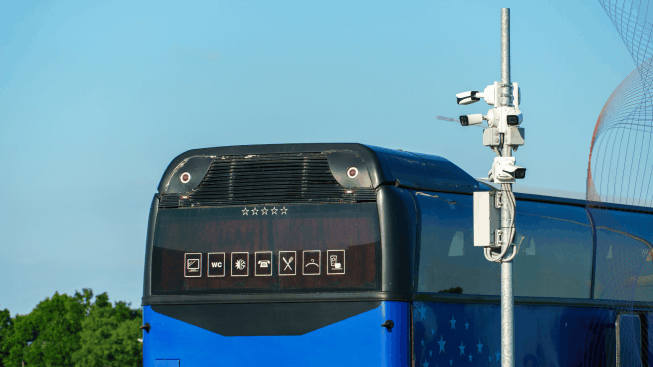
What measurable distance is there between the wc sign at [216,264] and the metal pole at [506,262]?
3018 mm

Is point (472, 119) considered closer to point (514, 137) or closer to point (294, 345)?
point (514, 137)

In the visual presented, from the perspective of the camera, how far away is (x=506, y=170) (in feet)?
34.4

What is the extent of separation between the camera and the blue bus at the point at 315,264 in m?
9.77

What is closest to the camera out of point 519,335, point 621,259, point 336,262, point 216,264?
point 336,262

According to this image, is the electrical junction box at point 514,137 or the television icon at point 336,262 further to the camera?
the electrical junction box at point 514,137

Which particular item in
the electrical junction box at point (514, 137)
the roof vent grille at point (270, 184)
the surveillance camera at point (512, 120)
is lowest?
the roof vent grille at point (270, 184)

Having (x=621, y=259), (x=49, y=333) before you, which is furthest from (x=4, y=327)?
(x=621, y=259)

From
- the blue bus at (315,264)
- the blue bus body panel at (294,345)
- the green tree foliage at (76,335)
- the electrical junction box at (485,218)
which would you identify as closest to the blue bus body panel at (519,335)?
the blue bus at (315,264)

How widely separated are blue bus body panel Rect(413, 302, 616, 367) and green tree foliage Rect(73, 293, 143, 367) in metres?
96.9

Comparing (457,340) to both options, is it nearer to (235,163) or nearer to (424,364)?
(424,364)

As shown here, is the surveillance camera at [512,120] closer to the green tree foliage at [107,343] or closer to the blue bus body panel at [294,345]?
the blue bus body panel at [294,345]

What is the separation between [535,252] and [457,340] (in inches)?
88.6

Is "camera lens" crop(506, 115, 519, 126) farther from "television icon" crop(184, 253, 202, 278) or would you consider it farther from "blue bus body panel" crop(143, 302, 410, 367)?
"television icon" crop(184, 253, 202, 278)

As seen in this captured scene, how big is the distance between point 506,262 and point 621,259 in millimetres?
4068
